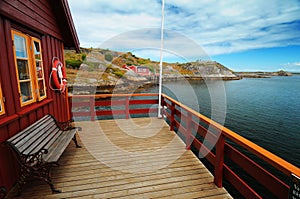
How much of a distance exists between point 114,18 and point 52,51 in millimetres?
7249

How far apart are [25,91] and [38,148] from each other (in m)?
0.86

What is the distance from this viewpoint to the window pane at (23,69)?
7.17ft

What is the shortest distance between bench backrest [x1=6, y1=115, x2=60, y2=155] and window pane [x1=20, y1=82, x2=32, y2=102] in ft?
1.24

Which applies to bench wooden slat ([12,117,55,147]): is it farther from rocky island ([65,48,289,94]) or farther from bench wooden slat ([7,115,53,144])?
rocky island ([65,48,289,94])

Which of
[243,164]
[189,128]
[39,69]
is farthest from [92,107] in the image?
[243,164]

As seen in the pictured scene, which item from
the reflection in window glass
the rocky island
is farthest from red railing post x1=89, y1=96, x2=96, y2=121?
the rocky island

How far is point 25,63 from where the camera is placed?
7.75 ft

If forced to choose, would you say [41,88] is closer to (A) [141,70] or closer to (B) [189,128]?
(B) [189,128]

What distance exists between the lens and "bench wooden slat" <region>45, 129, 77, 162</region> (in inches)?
77.5

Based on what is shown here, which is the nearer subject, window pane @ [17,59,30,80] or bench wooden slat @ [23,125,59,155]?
bench wooden slat @ [23,125,59,155]

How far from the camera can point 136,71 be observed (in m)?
22.6

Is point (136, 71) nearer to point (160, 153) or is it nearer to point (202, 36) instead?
point (202, 36)

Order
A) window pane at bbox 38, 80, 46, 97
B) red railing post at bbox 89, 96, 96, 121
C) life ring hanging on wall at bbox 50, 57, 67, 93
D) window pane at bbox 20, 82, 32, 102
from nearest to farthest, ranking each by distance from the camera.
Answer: window pane at bbox 20, 82, 32, 102 → window pane at bbox 38, 80, 46, 97 → life ring hanging on wall at bbox 50, 57, 67, 93 → red railing post at bbox 89, 96, 96, 121

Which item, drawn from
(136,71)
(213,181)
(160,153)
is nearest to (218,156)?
(213,181)
